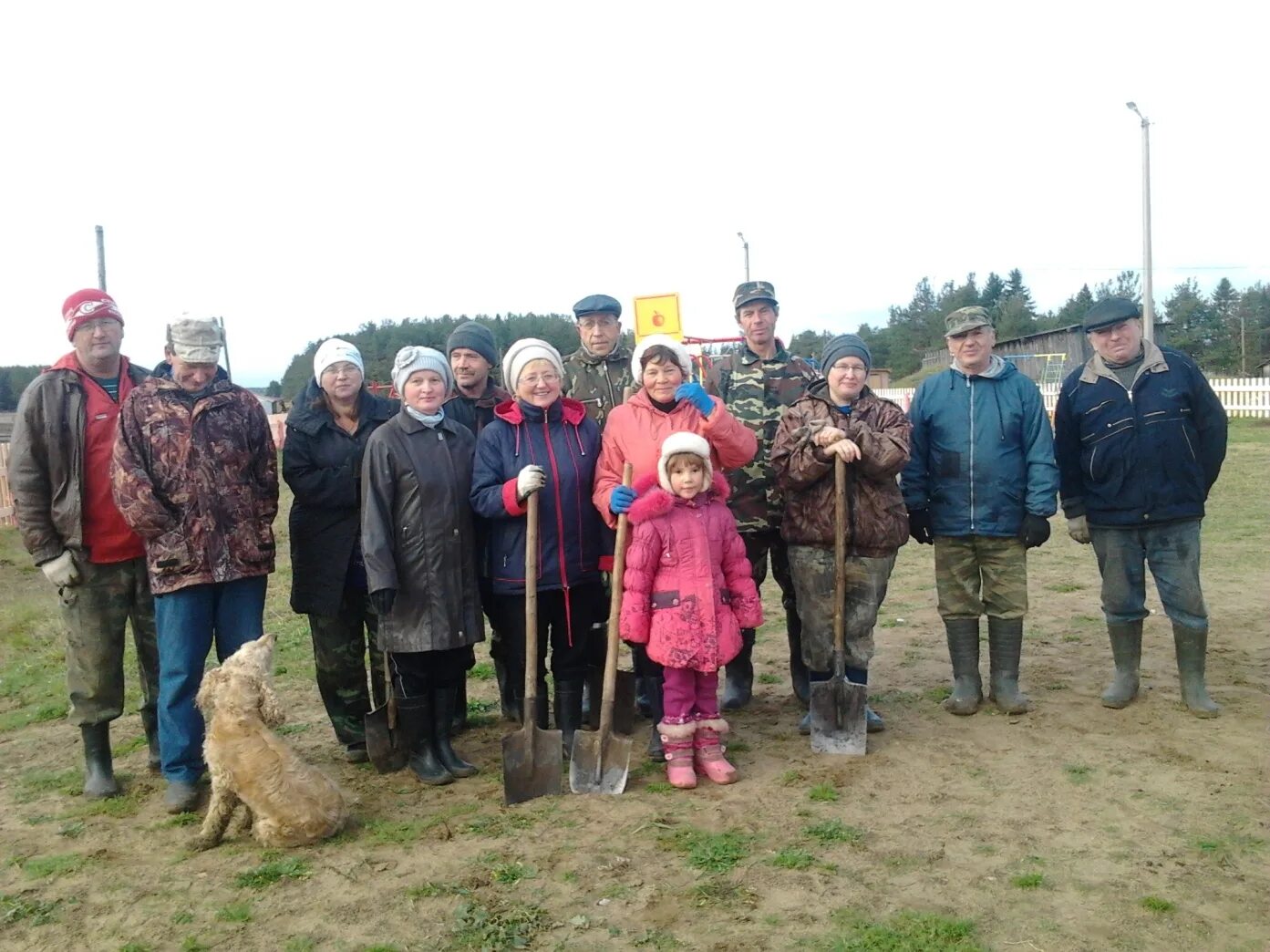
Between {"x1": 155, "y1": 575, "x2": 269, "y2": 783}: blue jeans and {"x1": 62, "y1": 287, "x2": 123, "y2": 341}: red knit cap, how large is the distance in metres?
1.31

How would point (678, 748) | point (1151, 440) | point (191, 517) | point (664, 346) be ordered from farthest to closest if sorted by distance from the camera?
point (1151, 440) → point (664, 346) → point (678, 748) → point (191, 517)

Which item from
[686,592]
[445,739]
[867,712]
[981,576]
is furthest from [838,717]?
[445,739]

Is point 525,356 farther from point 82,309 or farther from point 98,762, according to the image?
point 98,762

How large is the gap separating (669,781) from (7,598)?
8698 mm

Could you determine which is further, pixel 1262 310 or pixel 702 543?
pixel 1262 310

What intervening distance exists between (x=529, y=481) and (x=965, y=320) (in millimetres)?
2537

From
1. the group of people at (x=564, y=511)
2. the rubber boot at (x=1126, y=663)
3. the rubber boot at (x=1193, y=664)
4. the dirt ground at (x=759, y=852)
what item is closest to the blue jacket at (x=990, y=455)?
the group of people at (x=564, y=511)

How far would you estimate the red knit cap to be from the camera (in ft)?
14.8

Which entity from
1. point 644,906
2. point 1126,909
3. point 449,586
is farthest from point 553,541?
point 1126,909

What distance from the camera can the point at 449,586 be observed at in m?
4.55

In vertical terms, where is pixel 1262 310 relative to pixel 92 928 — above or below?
above

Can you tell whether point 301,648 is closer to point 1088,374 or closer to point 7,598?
point 7,598

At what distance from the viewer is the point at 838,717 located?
16.2 ft

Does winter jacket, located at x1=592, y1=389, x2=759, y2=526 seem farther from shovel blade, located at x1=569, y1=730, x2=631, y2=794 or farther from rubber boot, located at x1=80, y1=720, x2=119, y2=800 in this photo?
rubber boot, located at x1=80, y1=720, x2=119, y2=800
